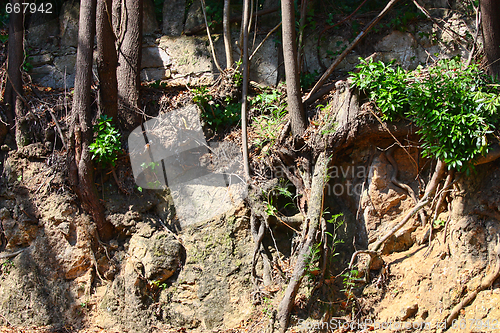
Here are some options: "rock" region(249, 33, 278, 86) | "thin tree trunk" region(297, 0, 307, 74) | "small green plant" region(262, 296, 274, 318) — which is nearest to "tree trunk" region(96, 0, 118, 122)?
"rock" region(249, 33, 278, 86)

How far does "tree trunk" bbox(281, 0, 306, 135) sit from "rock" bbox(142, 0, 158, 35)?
8.83 feet

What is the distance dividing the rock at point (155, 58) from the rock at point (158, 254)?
110 inches

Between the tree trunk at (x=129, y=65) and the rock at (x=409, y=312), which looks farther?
the tree trunk at (x=129, y=65)

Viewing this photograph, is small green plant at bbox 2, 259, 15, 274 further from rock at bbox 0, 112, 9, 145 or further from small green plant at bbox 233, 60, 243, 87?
small green plant at bbox 233, 60, 243, 87

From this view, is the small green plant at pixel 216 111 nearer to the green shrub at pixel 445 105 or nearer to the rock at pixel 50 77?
the green shrub at pixel 445 105

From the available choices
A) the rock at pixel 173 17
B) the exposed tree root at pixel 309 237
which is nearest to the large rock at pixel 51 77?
the rock at pixel 173 17

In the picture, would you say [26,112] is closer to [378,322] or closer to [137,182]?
[137,182]

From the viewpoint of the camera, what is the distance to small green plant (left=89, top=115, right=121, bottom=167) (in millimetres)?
4973

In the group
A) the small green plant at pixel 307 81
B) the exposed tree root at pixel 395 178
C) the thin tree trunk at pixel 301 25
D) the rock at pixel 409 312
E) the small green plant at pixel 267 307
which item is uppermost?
the thin tree trunk at pixel 301 25

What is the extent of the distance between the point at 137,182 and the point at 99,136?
32.4 inches

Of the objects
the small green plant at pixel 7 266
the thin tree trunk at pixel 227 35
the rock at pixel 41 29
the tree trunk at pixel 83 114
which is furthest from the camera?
the rock at pixel 41 29

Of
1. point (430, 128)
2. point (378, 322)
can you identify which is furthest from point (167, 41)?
point (378, 322)

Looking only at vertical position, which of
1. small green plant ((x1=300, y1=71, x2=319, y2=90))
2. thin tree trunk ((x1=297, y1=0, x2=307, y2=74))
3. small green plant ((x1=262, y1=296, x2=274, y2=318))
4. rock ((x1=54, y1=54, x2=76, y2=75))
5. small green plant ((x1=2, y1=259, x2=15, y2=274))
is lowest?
small green plant ((x1=262, y1=296, x2=274, y2=318))

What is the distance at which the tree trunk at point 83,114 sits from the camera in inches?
193
